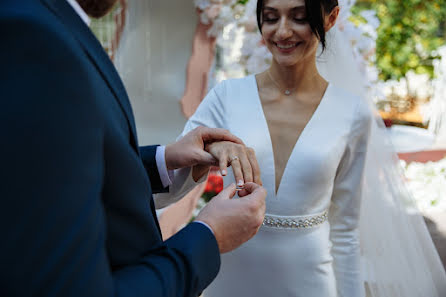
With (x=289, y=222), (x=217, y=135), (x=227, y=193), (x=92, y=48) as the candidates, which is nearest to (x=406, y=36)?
(x=289, y=222)

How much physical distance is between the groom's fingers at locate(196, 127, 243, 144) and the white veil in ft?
2.55

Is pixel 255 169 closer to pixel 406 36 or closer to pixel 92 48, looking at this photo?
pixel 92 48

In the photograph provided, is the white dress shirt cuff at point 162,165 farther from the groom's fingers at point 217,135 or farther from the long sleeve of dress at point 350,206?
the long sleeve of dress at point 350,206

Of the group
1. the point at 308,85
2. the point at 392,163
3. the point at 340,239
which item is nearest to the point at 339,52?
the point at 308,85

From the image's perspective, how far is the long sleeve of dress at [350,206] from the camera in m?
1.44

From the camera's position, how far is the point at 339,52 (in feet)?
5.86

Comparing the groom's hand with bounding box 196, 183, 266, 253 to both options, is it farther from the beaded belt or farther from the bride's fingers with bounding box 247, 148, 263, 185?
the beaded belt

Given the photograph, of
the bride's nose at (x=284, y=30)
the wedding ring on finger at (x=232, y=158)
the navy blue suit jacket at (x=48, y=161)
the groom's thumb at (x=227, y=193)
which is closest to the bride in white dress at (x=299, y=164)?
the bride's nose at (x=284, y=30)

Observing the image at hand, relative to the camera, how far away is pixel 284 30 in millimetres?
1355

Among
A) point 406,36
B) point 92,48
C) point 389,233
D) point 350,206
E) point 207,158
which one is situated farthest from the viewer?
point 406,36

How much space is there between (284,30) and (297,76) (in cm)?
20

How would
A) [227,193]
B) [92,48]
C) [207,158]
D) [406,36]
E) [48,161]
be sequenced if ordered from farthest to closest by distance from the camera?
1. [406,36]
2. [207,158]
3. [227,193]
4. [92,48]
5. [48,161]

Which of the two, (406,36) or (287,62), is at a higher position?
(406,36)

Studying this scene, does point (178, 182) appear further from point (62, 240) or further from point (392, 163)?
point (392, 163)
